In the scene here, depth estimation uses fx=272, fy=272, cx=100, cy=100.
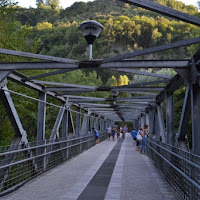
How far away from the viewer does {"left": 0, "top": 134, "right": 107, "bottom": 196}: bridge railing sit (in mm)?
5527

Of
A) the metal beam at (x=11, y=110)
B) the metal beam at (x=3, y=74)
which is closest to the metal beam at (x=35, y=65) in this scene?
the metal beam at (x=3, y=74)

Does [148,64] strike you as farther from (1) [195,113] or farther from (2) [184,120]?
(2) [184,120]

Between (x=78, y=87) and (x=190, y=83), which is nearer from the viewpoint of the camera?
(x=190, y=83)

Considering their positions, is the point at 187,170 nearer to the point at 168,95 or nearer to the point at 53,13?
the point at 168,95

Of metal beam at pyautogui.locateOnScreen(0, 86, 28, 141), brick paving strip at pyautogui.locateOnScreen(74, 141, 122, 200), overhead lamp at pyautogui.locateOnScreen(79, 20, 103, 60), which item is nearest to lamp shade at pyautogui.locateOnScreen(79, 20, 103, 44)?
overhead lamp at pyautogui.locateOnScreen(79, 20, 103, 60)

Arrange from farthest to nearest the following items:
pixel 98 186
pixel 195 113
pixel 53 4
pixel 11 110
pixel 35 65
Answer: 1. pixel 53 4
2. pixel 11 110
3. pixel 35 65
4. pixel 98 186
5. pixel 195 113

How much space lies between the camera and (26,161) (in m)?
6.84

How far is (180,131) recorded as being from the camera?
6457 mm

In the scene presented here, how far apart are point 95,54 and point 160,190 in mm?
85428

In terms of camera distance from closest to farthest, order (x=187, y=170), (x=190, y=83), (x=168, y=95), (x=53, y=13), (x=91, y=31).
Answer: (x=187, y=170) → (x=190, y=83) → (x=91, y=31) → (x=168, y=95) → (x=53, y=13)

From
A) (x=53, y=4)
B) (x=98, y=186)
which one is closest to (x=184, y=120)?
(x=98, y=186)

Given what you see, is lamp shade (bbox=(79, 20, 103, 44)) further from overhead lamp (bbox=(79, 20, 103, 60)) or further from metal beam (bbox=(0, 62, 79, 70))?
metal beam (bbox=(0, 62, 79, 70))

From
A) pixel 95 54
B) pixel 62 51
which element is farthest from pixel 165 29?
pixel 62 51

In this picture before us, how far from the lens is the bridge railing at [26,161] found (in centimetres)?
553
